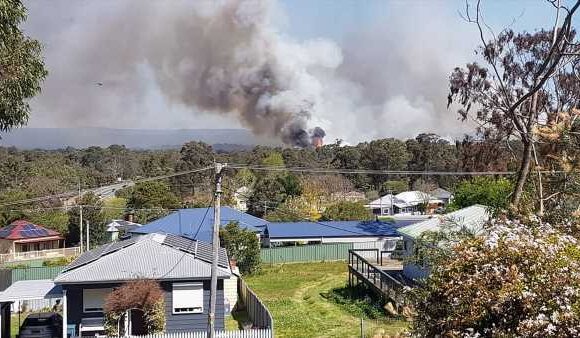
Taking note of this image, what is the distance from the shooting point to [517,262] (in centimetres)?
789

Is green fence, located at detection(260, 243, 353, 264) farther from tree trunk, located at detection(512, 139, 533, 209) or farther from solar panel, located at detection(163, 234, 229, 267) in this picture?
tree trunk, located at detection(512, 139, 533, 209)

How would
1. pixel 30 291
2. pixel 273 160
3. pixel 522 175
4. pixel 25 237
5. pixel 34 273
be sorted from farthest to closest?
pixel 273 160
pixel 25 237
pixel 34 273
pixel 30 291
pixel 522 175

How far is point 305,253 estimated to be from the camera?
132ft

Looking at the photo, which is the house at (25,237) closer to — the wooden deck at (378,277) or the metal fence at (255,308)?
the metal fence at (255,308)

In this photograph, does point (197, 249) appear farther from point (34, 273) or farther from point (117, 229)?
point (117, 229)

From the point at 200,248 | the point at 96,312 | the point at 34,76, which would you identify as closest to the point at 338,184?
the point at 200,248

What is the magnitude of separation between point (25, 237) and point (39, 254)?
4.83ft

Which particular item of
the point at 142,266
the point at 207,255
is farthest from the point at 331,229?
the point at 142,266

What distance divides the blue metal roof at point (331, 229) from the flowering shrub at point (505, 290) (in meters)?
Result: 34.3

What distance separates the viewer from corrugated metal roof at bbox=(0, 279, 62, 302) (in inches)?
794

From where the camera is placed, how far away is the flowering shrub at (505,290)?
7223 millimetres

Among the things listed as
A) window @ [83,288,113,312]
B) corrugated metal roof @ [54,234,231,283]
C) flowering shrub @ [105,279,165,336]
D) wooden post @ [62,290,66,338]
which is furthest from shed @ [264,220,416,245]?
wooden post @ [62,290,66,338]

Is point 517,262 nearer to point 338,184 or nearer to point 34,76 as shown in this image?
point 34,76

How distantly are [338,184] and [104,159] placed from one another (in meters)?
53.0
